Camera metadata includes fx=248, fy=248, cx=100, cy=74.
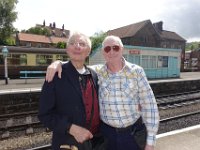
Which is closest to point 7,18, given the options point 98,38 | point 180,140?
point 98,38

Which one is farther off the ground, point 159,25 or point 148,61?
point 159,25

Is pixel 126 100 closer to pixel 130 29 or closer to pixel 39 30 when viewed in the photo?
pixel 130 29

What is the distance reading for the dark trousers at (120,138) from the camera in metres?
2.34

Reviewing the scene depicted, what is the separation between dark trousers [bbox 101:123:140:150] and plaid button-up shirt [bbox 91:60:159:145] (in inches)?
1.9

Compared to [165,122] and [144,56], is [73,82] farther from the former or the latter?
[144,56]

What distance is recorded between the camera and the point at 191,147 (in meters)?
4.07

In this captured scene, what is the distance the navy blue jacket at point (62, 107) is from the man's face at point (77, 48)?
0.19m

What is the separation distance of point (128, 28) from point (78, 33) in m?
53.7

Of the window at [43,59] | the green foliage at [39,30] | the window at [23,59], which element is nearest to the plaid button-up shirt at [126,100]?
the window at [23,59]

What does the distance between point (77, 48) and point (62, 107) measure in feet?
1.77

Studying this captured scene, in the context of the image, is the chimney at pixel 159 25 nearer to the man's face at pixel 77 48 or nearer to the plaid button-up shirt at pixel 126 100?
the plaid button-up shirt at pixel 126 100

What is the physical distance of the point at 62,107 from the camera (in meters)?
2.13

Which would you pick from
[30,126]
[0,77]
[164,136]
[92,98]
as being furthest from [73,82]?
[0,77]

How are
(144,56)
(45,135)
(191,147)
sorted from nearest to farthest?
(191,147) → (45,135) → (144,56)
